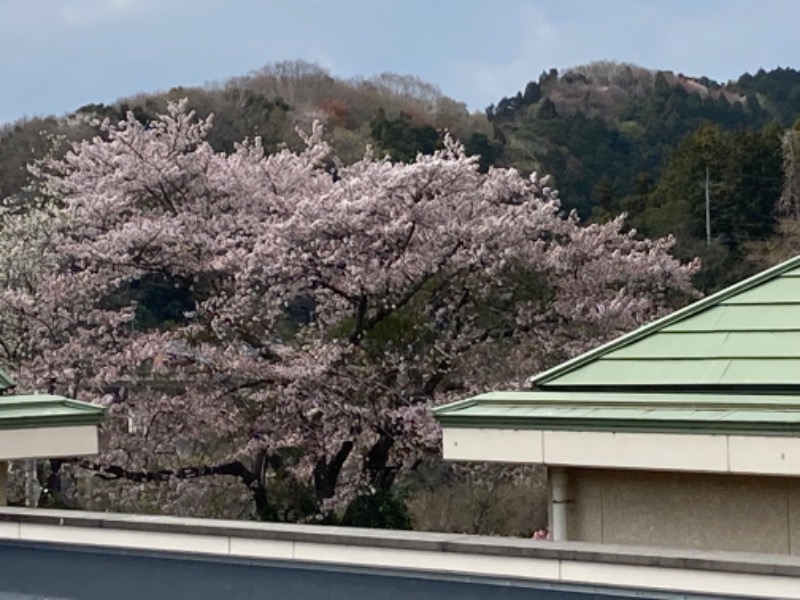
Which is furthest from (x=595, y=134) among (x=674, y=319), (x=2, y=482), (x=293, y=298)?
(x=2, y=482)

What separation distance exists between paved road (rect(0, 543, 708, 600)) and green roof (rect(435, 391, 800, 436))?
4.46 feet

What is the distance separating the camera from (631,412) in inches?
224

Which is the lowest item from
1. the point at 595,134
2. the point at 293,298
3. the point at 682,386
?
the point at 682,386

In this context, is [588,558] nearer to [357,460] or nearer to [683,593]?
[683,593]

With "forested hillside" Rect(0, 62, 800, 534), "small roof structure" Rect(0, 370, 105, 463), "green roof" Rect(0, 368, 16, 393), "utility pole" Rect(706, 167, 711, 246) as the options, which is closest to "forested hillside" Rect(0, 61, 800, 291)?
"utility pole" Rect(706, 167, 711, 246)

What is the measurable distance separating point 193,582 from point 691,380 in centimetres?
266

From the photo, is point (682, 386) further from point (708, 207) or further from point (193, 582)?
point (708, 207)

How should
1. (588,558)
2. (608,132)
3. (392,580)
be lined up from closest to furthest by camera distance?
(588,558) → (392,580) → (608,132)

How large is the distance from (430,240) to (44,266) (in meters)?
6.75

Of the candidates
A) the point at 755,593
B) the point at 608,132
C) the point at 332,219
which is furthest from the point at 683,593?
the point at 608,132

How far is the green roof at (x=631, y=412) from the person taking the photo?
5246 mm

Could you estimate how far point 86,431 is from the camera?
657 centimetres

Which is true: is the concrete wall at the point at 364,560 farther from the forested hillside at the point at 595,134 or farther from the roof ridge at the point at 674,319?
the forested hillside at the point at 595,134

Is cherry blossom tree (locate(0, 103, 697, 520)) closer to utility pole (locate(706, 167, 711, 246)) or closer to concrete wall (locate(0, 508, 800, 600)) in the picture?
concrete wall (locate(0, 508, 800, 600))
